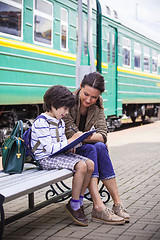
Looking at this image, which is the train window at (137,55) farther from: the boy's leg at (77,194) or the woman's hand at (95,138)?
the boy's leg at (77,194)

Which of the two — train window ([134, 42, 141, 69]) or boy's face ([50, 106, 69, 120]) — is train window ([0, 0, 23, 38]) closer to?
boy's face ([50, 106, 69, 120])

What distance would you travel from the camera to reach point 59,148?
4.14m

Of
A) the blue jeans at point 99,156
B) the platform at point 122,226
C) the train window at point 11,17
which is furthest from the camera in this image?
the train window at point 11,17

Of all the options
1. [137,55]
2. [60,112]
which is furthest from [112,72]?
[60,112]

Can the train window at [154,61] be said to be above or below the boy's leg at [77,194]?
above

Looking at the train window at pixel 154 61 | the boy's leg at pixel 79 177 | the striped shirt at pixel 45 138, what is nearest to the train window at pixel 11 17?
the striped shirt at pixel 45 138

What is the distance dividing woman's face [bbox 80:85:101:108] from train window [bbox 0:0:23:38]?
4.19 metres

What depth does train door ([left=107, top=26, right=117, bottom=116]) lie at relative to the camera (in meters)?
13.4

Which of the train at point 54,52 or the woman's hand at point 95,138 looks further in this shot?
the train at point 54,52

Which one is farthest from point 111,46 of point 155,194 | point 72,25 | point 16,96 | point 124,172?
point 155,194

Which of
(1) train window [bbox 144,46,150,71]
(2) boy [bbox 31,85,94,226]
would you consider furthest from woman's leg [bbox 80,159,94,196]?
(1) train window [bbox 144,46,150,71]

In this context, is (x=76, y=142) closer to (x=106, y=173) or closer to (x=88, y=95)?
(x=106, y=173)

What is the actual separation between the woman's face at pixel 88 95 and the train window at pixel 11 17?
419 cm

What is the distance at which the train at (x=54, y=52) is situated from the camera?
8383 mm
